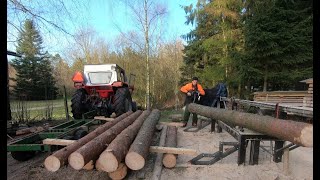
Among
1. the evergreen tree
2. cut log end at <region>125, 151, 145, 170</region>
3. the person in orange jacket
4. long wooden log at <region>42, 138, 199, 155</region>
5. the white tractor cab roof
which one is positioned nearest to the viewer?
cut log end at <region>125, 151, 145, 170</region>

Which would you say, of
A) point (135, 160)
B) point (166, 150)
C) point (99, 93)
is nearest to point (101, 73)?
point (99, 93)

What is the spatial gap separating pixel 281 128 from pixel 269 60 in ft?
48.3

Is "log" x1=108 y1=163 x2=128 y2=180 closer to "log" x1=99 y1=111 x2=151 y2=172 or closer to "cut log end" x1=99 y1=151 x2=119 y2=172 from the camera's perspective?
"log" x1=99 y1=111 x2=151 y2=172

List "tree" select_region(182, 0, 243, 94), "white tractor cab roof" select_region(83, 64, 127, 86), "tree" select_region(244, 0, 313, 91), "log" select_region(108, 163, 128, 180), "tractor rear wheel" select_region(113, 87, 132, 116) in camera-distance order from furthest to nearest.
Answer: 1. "tree" select_region(182, 0, 243, 94)
2. "tree" select_region(244, 0, 313, 91)
3. "white tractor cab roof" select_region(83, 64, 127, 86)
4. "tractor rear wheel" select_region(113, 87, 132, 116)
5. "log" select_region(108, 163, 128, 180)

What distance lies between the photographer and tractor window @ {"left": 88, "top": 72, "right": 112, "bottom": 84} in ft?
35.9

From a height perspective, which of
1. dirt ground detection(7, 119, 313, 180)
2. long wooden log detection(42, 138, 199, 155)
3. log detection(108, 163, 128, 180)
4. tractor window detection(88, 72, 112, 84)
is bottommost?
dirt ground detection(7, 119, 313, 180)

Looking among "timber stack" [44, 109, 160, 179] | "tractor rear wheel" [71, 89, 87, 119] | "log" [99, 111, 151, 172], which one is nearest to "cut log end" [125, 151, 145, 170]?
"timber stack" [44, 109, 160, 179]

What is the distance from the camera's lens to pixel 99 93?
406 inches

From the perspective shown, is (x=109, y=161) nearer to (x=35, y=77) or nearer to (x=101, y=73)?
(x=101, y=73)

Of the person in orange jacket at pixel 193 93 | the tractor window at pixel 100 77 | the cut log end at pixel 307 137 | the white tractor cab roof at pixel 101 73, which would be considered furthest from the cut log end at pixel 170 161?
the tractor window at pixel 100 77

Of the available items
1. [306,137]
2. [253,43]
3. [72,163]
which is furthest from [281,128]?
[253,43]

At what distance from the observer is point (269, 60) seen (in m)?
17.7
